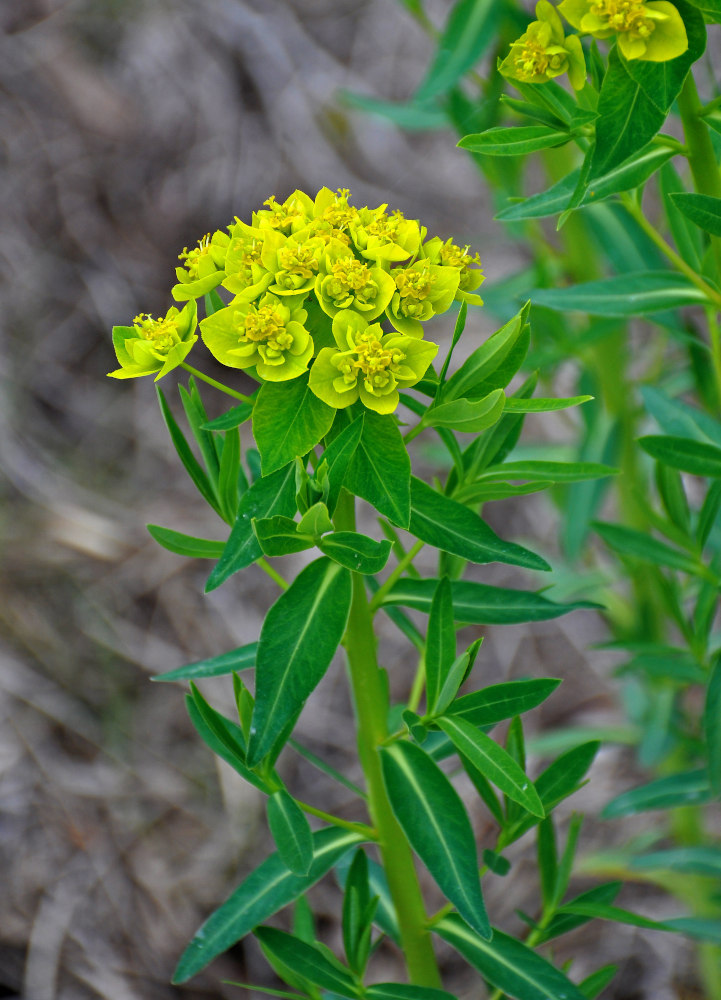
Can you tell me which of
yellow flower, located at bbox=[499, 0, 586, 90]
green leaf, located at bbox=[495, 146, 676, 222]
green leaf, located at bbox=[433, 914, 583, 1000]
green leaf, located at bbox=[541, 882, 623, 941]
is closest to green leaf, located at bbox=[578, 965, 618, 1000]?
→ green leaf, located at bbox=[541, 882, 623, 941]

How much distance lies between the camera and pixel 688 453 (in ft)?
3.85

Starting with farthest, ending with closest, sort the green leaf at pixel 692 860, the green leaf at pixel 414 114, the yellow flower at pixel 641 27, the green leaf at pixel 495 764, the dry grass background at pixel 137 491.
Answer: the dry grass background at pixel 137 491 < the green leaf at pixel 414 114 < the green leaf at pixel 692 860 < the green leaf at pixel 495 764 < the yellow flower at pixel 641 27

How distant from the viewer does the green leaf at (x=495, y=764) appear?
36.8 inches

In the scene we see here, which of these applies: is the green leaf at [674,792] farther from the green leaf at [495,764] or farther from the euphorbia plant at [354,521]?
the green leaf at [495,764]

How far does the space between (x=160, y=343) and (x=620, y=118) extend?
49 centimetres

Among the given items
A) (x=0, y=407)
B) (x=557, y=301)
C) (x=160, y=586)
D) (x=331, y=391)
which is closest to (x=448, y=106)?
(x=557, y=301)

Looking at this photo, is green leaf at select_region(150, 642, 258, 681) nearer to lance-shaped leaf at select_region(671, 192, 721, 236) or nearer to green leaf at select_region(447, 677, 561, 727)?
green leaf at select_region(447, 677, 561, 727)

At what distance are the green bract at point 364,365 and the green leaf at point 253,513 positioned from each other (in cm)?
11

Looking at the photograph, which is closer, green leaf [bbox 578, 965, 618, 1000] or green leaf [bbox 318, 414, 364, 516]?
green leaf [bbox 318, 414, 364, 516]

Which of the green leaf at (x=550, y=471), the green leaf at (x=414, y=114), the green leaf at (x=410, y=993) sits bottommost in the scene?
the green leaf at (x=410, y=993)

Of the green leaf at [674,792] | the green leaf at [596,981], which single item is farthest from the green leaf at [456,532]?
the green leaf at [674,792]

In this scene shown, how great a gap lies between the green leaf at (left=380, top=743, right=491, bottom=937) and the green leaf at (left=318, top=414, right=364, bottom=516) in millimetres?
338

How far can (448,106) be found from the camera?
6.19 feet

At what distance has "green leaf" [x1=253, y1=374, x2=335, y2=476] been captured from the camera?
0.87 meters
